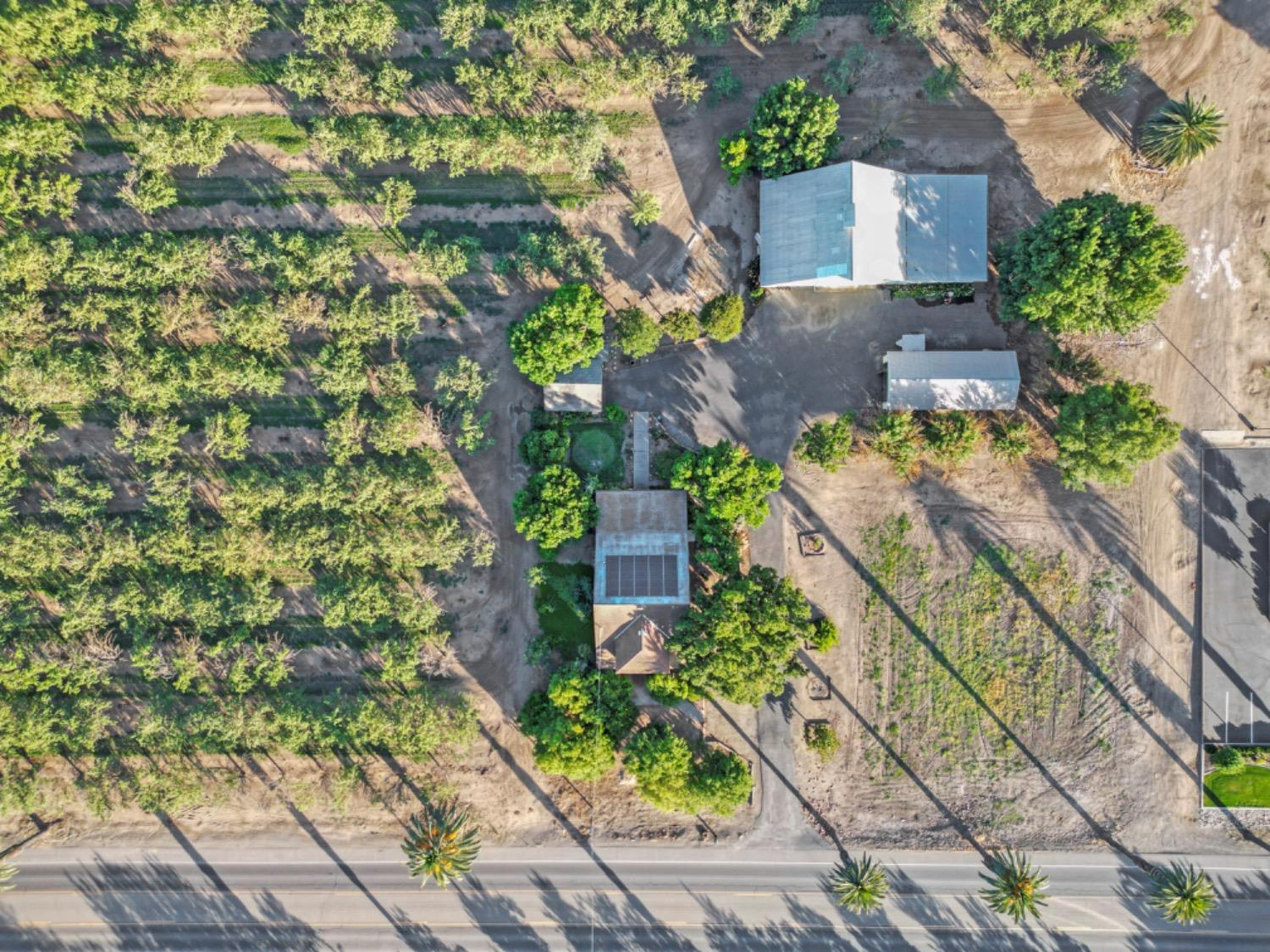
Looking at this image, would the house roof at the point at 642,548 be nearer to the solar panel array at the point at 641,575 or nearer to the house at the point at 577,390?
the solar panel array at the point at 641,575

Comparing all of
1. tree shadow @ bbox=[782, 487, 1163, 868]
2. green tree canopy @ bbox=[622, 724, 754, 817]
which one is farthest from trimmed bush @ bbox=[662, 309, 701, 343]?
green tree canopy @ bbox=[622, 724, 754, 817]

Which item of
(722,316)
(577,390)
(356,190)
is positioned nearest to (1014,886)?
(722,316)

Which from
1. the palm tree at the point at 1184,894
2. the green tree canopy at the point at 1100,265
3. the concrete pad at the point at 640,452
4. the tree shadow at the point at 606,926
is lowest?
the tree shadow at the point at 606,926

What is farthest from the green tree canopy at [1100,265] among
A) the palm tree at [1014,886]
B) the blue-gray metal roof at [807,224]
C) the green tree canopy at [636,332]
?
the palm tree at [1014,886]

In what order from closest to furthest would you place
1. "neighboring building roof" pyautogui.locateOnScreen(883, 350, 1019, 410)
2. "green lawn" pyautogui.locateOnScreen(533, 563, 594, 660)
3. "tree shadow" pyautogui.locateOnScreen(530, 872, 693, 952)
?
"neighboring building roof" pyautogui.locateOnScreen(883, 350, 1019, 410) < "tree shadow" pyautogui.locateOnScreen(530, 872, 693, 952) < "green lawn" pyautogui.locateOnScreen(533, 563, 594, 660)

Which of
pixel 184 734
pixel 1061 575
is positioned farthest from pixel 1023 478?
pixel 184 734

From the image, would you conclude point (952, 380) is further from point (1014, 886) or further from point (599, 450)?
point (1014, 886)

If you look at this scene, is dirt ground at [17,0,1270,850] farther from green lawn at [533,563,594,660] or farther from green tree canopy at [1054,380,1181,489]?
green tree canopy at [1054,380,1181,489]
